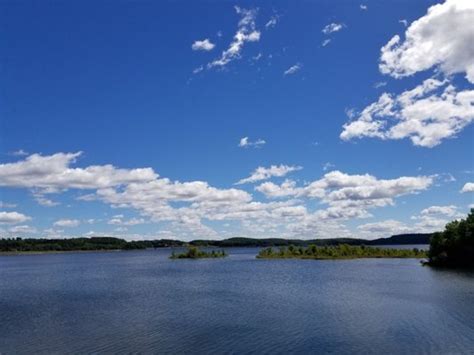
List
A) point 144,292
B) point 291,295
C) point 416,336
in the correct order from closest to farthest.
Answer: point 416,336, point 291,295, point 144,292

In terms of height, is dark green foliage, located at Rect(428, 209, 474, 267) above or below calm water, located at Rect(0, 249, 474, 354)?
above

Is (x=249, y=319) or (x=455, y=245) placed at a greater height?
(x=455, y=245)

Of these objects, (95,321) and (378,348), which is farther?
(95,321)

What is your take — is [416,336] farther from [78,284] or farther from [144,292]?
[78,284]

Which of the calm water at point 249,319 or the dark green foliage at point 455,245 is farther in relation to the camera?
the dark green foliage at point 455,245

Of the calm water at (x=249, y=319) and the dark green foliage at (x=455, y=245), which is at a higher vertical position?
the dark green foliage at (x=455, y=245)

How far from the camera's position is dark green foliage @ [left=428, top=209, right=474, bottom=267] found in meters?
122

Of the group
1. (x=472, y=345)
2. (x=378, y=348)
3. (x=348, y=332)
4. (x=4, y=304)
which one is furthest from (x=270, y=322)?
(x=4, y=304)

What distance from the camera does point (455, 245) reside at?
124312 mm

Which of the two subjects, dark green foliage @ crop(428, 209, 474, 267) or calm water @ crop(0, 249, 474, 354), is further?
dark green foliage @ crop(428, 209, 474, 267)

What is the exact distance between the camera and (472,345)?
1532 inches

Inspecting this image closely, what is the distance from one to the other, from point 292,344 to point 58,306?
40.9 metres

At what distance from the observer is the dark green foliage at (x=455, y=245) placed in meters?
122

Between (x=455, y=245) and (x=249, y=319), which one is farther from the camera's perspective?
(x=455, y=245)
